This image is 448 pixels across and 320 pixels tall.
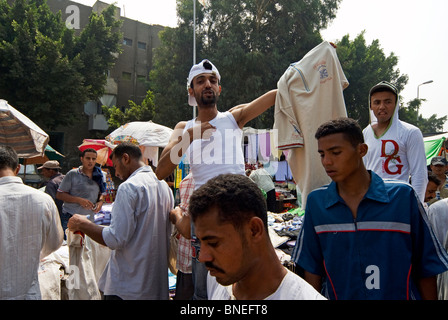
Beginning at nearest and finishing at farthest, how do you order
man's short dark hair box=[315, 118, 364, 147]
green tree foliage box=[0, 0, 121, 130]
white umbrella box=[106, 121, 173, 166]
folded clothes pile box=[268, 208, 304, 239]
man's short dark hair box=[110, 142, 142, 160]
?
man's short dark hair box=[315, 118, 364, 147] < man's short dark hair box=[110, 142, 142, 160] < folded clothes pile box=[268, 208, 304, 239] < white umbrella box=[106, 121, 173, 166] < green tree foliage box=[0, 0, 121, 130]

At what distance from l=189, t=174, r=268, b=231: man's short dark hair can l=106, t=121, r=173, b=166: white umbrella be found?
6975 millimetres

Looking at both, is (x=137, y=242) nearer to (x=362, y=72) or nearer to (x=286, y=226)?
(x=286, y=226)

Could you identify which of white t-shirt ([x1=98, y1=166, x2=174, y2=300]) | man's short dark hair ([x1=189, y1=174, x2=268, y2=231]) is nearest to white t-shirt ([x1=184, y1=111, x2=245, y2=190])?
white t-shirt ([x1=98, y1=166, x2=174, y2=300])

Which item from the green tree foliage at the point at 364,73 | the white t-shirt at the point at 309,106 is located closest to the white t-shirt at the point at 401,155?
the white t-shirt at the point at 309,106

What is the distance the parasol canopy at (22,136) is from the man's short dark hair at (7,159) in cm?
164

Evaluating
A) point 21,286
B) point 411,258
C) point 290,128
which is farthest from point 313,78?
point 21,286

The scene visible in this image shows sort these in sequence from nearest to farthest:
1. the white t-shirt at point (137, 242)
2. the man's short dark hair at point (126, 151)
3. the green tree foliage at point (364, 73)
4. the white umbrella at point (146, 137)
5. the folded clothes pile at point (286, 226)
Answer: the white t-shirt at point (137, 242), the man's short dark hair at point (126, 151), the folded clothes pile at point (286, 226), the white umbrella at point (146, 137), the green tree foliage at point (364, 73)

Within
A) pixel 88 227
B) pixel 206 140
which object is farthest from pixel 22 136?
pixel 206 140

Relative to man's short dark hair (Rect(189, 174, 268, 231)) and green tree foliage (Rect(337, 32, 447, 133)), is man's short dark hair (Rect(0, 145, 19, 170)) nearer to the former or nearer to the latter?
man's short dark hair (Rect(189, 174, 268, 231))

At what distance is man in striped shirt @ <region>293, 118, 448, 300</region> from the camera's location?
1.52 m

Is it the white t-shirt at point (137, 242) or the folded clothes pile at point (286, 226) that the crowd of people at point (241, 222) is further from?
the folded clothes pile at point (286, 226)

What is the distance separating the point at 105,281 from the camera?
2658 millimetres

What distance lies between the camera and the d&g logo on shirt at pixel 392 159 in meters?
2.56
